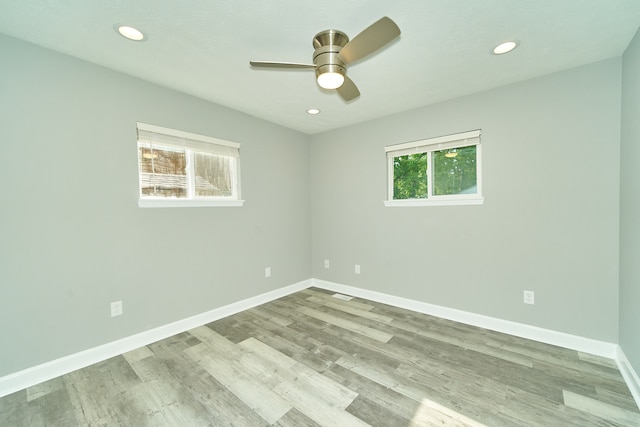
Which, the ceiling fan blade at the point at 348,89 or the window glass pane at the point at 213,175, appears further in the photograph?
the window glass pane at the point at 213,175

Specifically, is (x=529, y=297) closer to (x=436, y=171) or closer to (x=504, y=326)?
(x=504, y=326)

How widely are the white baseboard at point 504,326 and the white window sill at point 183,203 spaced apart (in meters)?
2.07

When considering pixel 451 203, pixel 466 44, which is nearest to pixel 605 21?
pixel 466 44

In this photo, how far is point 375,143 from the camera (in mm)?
3488

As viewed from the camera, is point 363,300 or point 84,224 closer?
point 84,224

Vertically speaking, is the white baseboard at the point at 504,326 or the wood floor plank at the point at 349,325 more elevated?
the white baseboard at the point at 504,326

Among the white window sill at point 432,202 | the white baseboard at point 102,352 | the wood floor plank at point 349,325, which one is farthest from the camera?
the white window sill at point 432,202

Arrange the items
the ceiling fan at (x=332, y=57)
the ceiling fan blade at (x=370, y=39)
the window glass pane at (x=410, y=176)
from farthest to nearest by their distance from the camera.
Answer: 1. the window glass pane at (x=410, y=176)
2. the ceiling fan at (x=332, y=57)
3. the ceiling fan blade at (x=370, y=39)

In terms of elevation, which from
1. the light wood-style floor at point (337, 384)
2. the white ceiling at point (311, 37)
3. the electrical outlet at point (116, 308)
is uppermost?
the white ceiling at point (311, 37)

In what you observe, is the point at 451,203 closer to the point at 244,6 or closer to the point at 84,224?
the point at 244,6

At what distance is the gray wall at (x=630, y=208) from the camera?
1762mm

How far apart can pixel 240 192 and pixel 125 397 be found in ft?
7.06

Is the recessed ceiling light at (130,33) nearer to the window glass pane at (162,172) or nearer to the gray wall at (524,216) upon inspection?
the window glass pane at (162,172)

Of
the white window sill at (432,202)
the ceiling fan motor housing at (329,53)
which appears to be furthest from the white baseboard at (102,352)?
the ceiling fan motor housing at (329,53)
